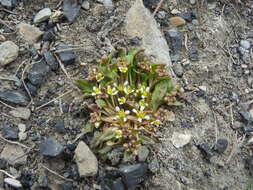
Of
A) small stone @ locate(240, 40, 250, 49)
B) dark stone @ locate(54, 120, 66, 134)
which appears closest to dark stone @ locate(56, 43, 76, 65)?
dark stone @ locate(54, 120, 66, 134)

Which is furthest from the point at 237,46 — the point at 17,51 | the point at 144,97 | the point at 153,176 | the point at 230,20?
the point at 17,51

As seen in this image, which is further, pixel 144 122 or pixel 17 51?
pixel 17 51

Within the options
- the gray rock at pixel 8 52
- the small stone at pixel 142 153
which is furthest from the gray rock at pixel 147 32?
the gray rock at pixel 8 52

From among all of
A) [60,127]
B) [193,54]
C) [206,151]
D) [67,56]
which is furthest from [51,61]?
[206,151]

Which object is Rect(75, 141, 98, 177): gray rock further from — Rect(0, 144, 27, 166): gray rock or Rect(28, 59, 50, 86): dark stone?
Rect(28, 59, 50, 86): dark stone

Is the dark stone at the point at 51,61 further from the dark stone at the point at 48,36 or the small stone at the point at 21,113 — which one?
the small stone at the point at 21,113

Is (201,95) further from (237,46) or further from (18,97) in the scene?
(18,97)

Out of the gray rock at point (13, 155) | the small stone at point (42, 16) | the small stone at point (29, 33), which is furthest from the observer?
the small stone at point (42, 16)
